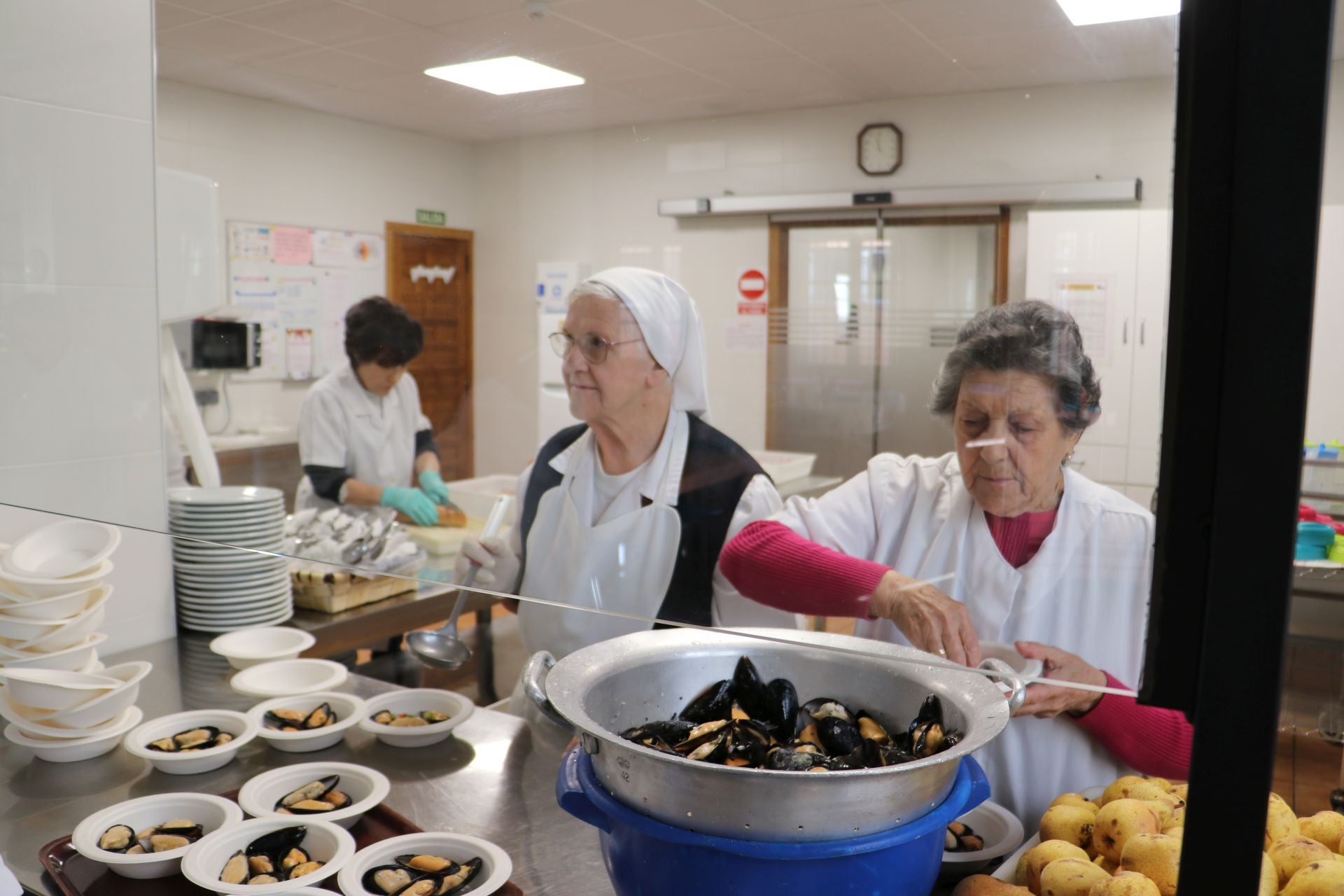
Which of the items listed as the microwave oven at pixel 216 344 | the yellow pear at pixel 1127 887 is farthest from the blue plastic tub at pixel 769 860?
the microwave oven at pixel 216 344

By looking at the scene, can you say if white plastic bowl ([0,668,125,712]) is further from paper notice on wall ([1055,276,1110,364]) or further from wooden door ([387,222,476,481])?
paper notice on wall ([1055,276,1110,364])

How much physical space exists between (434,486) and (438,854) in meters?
0.44

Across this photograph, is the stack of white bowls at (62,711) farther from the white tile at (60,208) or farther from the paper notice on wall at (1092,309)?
the paper notice on wall at (1092,309)

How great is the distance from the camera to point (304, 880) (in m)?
1.03

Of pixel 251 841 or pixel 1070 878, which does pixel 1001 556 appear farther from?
pixel 251 841

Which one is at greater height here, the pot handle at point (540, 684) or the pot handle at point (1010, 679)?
the pot handle at point (1010, 679)

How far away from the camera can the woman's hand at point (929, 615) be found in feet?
2.61

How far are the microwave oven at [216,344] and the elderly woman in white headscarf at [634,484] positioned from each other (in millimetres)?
313

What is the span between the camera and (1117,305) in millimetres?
643

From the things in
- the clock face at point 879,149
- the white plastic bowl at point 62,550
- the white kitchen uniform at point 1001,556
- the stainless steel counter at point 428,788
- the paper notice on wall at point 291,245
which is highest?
the clock face at point 879,149

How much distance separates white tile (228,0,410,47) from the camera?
0.84 metres

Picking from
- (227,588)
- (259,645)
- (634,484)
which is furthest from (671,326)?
(227,588)

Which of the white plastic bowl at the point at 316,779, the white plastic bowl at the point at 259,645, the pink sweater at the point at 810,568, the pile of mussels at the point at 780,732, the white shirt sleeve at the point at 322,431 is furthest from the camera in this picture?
the white plastic bowl at the point at 259,645

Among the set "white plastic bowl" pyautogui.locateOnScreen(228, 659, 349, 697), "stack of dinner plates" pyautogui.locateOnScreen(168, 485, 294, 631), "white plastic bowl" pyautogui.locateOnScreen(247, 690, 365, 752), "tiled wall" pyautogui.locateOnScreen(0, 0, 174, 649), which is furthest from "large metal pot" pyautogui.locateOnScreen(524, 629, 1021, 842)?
"stack of dinner plates" pyautogui.locateOnScreen(168, 485, 294, 631)
